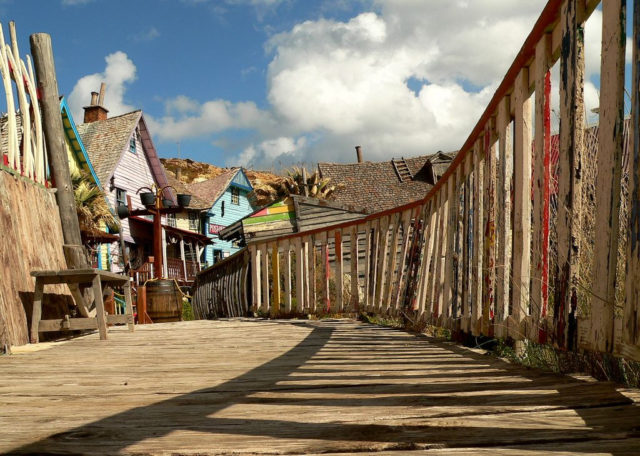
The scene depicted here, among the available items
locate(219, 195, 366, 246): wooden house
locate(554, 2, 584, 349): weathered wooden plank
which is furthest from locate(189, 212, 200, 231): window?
locate(554, 2, 584, 349): weathered wooden plank

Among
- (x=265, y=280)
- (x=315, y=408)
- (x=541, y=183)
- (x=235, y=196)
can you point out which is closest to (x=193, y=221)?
(x=235, y=196)

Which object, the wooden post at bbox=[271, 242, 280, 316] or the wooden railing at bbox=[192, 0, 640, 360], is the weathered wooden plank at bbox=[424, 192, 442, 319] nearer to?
the wooden railing at bbox=[192, 0, 640, 360]

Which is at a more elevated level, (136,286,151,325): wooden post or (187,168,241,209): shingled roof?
(187,168,241,209): shingled roof

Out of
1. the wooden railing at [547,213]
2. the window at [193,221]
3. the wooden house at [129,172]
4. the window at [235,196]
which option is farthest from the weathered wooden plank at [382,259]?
the window at [235,196]

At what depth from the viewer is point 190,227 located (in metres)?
35.3

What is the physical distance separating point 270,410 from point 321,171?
125 feet

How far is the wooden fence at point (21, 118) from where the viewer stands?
15.6ft

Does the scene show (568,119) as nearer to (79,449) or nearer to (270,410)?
(270,410)

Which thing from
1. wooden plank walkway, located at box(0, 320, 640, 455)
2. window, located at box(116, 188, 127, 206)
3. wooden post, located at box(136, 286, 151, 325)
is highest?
window, located at box(116, 188, 127, 206)

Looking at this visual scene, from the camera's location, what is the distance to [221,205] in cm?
3866

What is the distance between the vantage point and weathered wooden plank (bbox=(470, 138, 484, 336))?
3240mm

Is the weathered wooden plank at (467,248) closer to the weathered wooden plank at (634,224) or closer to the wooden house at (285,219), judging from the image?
the weathered wooden plank at (634,224)

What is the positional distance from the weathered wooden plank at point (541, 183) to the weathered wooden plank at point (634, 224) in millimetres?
786

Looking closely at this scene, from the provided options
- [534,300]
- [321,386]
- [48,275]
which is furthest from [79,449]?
[48,275]
